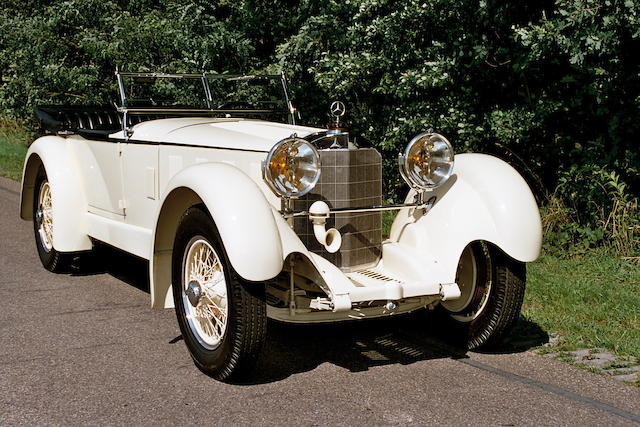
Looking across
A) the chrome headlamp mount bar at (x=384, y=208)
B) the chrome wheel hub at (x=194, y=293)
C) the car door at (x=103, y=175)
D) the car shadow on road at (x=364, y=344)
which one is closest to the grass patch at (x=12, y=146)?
the car door at (x=103, y=175)

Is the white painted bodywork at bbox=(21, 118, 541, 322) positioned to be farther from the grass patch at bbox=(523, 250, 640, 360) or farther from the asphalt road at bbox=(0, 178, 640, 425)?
Result: the grass patch at bbox=(523, 250, 640, 360)

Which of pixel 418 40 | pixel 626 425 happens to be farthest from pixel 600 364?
pixel 418 40

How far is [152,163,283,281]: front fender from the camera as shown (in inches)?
148

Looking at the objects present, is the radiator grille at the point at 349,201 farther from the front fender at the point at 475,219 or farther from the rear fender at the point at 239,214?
the rear fender at the point at 239,214

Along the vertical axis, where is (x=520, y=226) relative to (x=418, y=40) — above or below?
below

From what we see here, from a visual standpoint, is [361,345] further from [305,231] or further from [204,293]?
[204,293]

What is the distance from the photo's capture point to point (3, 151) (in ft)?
49.8

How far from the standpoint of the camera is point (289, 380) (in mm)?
4137

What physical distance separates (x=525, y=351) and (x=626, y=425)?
1.07m

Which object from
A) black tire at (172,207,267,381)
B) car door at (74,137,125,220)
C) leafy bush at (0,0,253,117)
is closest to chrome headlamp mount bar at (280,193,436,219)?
black tire at (172,207,267,381)

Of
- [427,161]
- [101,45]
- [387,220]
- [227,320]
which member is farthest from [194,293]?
[101,45]

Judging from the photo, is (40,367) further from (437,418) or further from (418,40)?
(418,40)

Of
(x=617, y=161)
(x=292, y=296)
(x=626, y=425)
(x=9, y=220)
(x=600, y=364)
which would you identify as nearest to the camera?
(x=626, y=425)

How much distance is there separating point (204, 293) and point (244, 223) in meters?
0.60
